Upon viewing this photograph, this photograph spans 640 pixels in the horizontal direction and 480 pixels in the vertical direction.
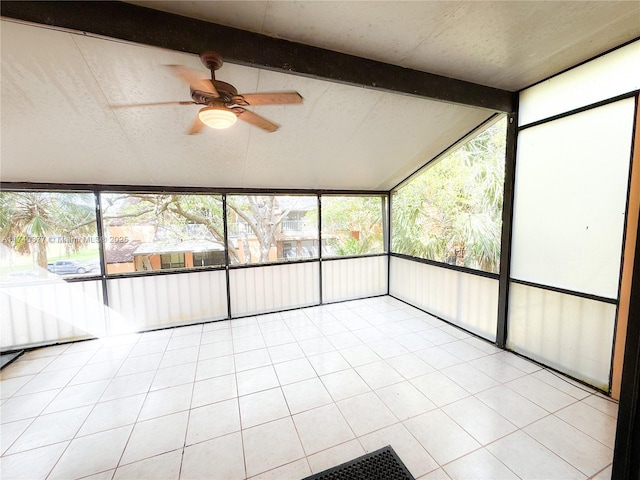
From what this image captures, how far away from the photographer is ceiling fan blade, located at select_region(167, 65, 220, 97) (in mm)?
1487

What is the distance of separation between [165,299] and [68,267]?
48.1 inches

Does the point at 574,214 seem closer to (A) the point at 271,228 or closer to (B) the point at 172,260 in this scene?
(A) the point at 271,228

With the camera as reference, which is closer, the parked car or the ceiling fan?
the ceiling fan

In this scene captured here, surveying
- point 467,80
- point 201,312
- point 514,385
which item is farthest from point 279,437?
point 467,80

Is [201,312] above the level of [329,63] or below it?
below

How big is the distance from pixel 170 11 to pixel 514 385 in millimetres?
3979

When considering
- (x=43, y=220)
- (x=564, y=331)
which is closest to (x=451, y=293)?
(x=564, y=331)

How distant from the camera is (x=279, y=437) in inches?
77.0

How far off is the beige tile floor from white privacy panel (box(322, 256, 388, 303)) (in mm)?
1501

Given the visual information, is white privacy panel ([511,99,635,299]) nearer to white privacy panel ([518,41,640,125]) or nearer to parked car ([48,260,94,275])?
white privacy panel ([518,41,640,125])

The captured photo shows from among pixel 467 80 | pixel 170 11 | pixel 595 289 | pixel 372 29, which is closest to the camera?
pixel 170 11

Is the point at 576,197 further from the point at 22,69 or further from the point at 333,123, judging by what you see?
the point at 22,69

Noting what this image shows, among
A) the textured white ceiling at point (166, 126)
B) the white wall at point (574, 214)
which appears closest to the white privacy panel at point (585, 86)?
the white wall at point (574, 214)

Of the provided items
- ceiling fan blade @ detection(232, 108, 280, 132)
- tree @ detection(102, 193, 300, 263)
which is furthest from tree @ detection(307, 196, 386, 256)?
ceiling fan blade @ detection(232, 108, 280, 132)
